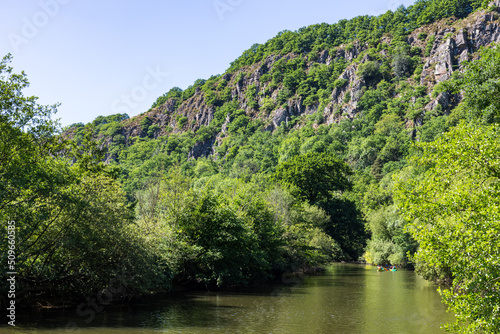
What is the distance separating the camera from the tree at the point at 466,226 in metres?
11.4

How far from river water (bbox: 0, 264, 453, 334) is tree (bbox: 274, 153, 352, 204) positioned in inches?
1437

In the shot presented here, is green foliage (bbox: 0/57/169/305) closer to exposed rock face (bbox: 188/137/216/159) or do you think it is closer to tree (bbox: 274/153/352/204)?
tree (bbox: 274/153/352/204)

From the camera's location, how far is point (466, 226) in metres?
13.0

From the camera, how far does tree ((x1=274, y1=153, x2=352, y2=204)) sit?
6838cm

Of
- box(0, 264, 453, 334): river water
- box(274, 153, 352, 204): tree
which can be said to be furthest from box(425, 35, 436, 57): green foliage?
box(0, 264, 453, 334): river water

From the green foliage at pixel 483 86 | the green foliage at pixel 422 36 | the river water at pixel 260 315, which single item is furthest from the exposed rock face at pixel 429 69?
the river water at pixel 260 315

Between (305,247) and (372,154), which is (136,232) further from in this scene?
(372,154)

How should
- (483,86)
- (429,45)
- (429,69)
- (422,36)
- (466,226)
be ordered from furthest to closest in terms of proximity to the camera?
1. (422,36)
2. (429,45)
3. (429,69)
4. (483,86)
5. (466,226)

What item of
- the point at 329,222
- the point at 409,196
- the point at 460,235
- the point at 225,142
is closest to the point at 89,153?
the point at 409,196

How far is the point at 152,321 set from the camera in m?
19.9

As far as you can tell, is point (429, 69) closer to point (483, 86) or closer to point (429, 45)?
point (429, 45)

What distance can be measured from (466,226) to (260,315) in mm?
12655

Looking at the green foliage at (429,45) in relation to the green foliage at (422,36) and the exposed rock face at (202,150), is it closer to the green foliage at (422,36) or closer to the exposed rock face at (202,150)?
the green foliage at (422,36)

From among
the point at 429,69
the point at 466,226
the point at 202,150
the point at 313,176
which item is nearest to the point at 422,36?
the point at 429,69
